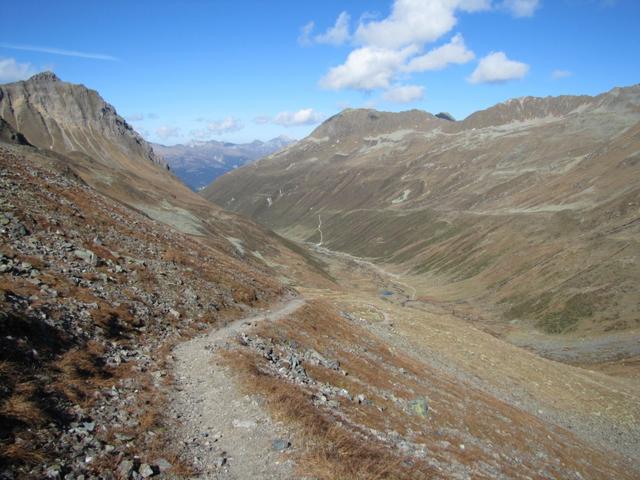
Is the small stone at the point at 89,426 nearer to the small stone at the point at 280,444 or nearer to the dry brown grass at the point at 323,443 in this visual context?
the small stone at the point at 280,444

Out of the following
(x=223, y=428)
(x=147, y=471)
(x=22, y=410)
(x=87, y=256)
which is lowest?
(x=223, y=428)

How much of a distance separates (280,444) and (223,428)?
7.93 ft

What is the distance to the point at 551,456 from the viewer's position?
35438mm

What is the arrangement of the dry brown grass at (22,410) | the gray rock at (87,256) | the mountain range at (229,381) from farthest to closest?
the gray rock at (87,256) < the mountain range at (229,381) < the dry brown grass at (22,410)

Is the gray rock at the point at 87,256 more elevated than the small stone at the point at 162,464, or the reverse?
the gray rock at the point at 87,256

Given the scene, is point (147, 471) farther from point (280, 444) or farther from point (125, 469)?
point (280, 444)

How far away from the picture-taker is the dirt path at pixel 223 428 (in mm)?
13914

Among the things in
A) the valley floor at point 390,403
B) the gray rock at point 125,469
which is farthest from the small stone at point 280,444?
the gray rock at point 125,469

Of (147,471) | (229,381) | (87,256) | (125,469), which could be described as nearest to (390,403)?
(229,381)

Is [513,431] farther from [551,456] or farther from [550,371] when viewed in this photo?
[550,371]

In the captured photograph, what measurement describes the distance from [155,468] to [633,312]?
13653 cm

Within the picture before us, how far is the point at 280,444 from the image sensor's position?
15.2 meters

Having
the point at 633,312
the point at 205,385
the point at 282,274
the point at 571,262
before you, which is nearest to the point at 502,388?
the point at 205,385

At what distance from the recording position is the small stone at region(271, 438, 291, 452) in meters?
15.1
